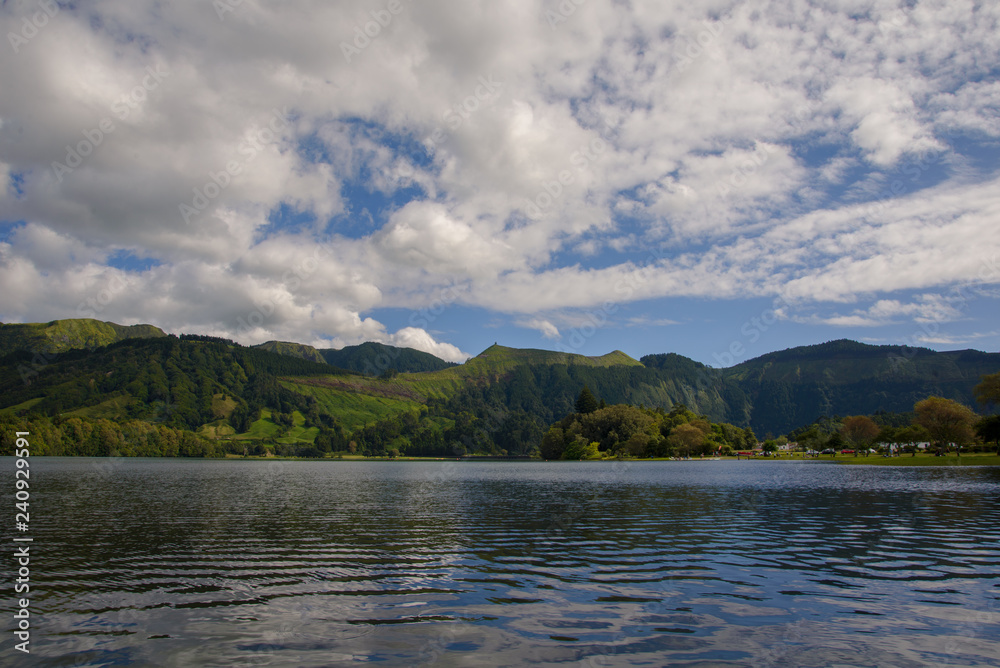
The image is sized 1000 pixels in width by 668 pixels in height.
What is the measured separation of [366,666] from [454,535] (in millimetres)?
25175

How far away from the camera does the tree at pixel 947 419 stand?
157 metres

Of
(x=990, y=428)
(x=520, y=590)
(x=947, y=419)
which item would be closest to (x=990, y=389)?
(x=990, y=428)

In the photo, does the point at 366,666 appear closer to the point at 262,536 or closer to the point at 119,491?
Answer: the point at 262,536

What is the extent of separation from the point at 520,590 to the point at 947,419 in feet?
614

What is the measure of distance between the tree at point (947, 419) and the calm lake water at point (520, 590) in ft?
450

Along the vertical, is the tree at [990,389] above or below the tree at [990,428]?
above

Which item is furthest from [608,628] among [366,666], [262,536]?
[262,536]

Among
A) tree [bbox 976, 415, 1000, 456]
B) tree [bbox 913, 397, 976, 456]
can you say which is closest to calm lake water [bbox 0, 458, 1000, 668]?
tree [bbox 913, 397, 976, 456]

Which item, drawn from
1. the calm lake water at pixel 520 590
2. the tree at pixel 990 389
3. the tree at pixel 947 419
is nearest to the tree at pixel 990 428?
the tree at pixel 947 419

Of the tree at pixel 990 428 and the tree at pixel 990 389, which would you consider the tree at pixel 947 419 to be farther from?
the tree at pixel 990 389

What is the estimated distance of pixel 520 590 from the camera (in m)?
24.5

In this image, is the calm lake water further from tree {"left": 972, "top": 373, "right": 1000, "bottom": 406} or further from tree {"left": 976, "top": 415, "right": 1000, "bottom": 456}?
tree {"left": 976, "top": 415, "right": 1000, "bottom": 456}

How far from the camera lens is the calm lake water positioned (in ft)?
56.9

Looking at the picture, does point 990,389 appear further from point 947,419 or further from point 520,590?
point 520,590
